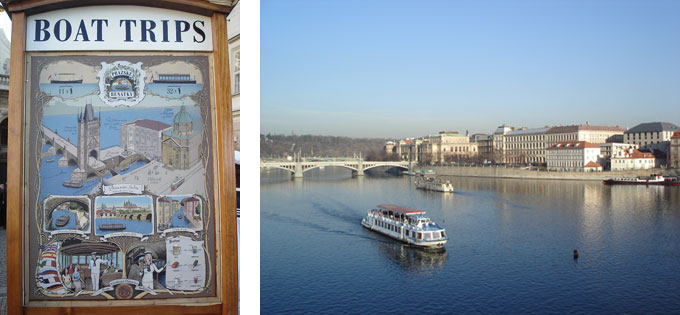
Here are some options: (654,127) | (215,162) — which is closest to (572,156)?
(654,127)

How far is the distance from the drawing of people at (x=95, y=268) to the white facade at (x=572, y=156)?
21.4 meters

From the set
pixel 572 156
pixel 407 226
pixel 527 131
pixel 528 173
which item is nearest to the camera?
pixel 407 226

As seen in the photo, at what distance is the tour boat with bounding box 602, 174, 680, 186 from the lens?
1770 cm

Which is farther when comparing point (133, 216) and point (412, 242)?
point (412, 242)

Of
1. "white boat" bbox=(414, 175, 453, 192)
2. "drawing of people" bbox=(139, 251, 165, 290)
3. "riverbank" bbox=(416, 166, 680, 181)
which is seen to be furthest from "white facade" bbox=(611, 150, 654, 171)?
"drawing of people" bbox=(139, 251, 165, 290)

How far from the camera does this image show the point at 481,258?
8.74 m

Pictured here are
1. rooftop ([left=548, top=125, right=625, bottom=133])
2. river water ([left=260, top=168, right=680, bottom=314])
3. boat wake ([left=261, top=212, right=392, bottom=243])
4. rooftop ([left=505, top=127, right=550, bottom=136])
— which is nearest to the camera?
river water ([left=260, top=168, right=680, bottom=314])

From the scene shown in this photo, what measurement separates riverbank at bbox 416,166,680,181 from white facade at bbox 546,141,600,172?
0.81 metres

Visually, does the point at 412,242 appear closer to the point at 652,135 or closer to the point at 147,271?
the point at 147,271

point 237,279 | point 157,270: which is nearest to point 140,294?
point 157,270

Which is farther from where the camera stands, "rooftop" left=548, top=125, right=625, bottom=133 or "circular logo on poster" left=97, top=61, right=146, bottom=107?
"rooftop" left=548, top=125, right=625, bottom=133

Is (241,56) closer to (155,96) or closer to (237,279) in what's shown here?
(155,96)

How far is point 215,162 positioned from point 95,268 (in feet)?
A: 1.53

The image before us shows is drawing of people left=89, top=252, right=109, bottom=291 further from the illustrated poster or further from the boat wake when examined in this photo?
the boat wake
